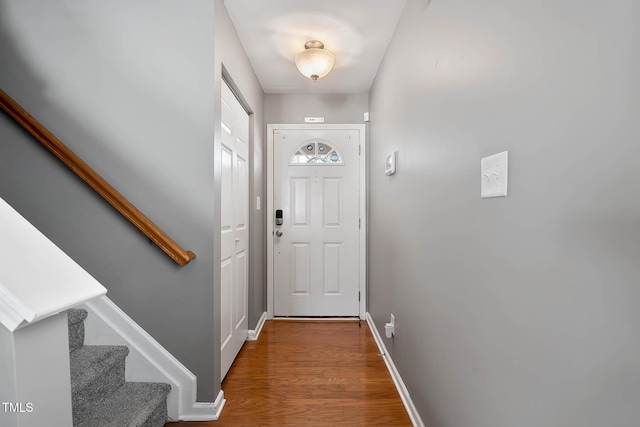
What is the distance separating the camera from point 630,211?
1.75 ft

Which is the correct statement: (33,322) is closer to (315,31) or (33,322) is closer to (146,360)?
(146,360)

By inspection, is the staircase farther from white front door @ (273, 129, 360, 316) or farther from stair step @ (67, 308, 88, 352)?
white front door @ (273, 129, 360, 316)

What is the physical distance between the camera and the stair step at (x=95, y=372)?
1.35 metres

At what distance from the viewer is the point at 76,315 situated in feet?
5.21

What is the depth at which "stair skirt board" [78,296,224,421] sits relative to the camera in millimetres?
1692

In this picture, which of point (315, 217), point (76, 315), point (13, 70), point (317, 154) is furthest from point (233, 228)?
point (13, 70)

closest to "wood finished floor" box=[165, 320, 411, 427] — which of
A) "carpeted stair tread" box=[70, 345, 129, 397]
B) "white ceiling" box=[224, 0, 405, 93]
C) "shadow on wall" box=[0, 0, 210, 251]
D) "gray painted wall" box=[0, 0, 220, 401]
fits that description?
"gray painted wall" box=[0, 0, 220, 401]

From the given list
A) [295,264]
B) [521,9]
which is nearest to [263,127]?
[295,264]

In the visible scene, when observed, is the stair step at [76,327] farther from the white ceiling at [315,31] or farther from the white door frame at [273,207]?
the white ceiling at [315,31]

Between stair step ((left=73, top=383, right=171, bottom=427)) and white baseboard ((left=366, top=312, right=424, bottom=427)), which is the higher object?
stair step ((left=73, top=383, right=171, bottom=427))

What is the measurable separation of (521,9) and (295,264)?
285 cm

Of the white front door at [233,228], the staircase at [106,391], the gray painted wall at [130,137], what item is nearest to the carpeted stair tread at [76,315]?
the staircase at [106,391]

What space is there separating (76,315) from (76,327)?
6cm

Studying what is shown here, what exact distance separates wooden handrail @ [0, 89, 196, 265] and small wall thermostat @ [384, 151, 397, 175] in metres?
1.41
